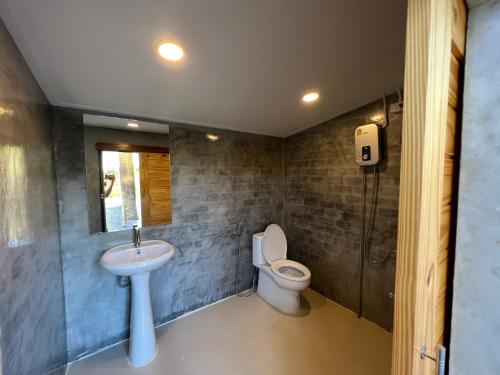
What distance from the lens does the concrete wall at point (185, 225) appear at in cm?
166

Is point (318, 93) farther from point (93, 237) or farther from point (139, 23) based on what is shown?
point (93, 237)

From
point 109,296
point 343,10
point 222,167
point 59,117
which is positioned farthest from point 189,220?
point 343,10

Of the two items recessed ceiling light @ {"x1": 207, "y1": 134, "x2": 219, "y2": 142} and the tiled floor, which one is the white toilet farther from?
recessed ceiling light @ {"x1": 207, "y1": 134, "x2": 219, "y2": 142}

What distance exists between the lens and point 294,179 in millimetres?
2863

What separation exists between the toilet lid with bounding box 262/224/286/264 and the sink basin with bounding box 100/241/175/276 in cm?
116

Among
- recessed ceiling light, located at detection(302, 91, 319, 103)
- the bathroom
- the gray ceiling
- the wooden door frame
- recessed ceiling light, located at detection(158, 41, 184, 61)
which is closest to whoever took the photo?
the wooden door frame

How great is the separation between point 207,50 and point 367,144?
1.61 m

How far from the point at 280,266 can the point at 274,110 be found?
173 centimetres

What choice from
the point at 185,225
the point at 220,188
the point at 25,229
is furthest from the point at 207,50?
the point at 185,225

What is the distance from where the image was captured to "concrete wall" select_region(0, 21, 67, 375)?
0.80 metres

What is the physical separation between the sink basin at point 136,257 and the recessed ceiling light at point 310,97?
5.76ft

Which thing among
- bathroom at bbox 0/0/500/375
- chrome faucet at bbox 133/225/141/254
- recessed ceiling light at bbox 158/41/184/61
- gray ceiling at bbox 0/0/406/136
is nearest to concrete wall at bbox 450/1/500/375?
bathroom at bbox 0/0/500/375

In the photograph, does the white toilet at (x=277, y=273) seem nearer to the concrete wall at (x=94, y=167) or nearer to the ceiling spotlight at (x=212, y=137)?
the ceiling spotlight at (x=212, y=137)

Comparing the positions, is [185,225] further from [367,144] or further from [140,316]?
[367,144]
